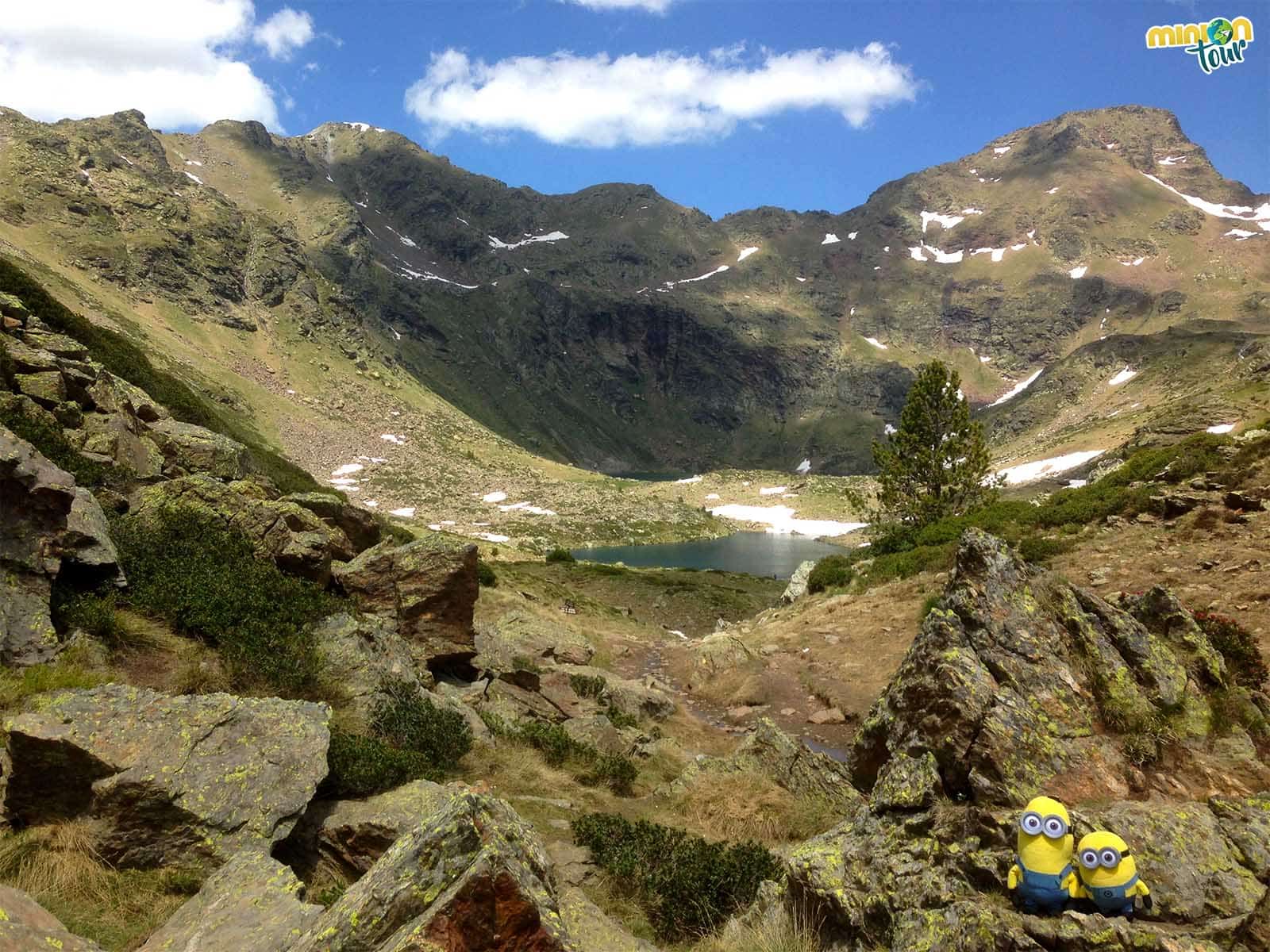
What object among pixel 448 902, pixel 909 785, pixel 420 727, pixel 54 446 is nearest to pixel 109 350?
pixel 54 446

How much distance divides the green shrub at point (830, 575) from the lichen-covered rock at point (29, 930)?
29102 mm

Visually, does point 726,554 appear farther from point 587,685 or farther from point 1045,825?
point 1045,825

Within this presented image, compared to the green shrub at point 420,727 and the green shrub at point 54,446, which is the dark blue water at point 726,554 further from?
the green shrub at point 54,446

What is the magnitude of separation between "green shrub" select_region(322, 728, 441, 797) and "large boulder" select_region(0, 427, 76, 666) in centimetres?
353

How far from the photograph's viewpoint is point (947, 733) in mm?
6395

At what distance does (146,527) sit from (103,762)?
22.0ft

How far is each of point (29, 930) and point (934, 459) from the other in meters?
34.0

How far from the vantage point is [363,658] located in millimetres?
10789

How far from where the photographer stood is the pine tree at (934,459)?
3162cm

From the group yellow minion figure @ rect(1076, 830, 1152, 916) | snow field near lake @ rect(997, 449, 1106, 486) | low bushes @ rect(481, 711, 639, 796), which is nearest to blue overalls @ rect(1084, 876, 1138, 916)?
Answer: yellow minion figure @ rect(1076, 830, 1152, 916)

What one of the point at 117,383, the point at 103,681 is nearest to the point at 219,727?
the point at 103,681

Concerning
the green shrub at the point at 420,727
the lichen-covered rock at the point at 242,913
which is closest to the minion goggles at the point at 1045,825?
the lichen-covered rock at the point at 242,913

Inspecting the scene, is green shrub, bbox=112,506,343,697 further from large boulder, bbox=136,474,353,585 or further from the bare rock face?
Answer: the bare rock face

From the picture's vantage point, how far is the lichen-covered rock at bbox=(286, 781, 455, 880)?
6.70 meters
